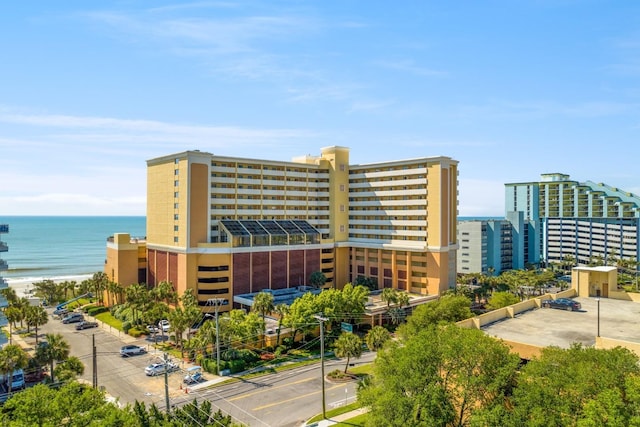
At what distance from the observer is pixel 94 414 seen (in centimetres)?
2817

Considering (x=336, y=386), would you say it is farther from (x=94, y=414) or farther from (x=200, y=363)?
(x=94, y=414)

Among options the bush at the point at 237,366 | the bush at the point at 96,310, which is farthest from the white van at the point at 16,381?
the bush at the point at 96,310

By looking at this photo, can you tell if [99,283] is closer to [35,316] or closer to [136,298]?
[136,298]

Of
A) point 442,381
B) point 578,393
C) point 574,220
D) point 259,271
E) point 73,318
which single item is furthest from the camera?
point 574,220

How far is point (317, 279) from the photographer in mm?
96938

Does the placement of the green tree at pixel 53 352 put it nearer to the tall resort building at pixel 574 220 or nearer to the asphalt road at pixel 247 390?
the asphalt road at pixel 247 390

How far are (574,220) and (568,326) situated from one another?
141 m

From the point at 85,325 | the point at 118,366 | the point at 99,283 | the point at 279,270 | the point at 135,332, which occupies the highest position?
the point at 279,270

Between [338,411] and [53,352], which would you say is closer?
[338,411]

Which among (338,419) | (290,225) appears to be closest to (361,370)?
(338,419)

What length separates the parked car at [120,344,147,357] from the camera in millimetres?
63875

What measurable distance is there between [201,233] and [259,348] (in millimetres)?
30922

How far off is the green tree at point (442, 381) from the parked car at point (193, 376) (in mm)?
27101

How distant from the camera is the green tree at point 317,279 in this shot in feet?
318
